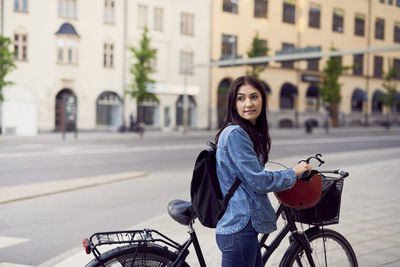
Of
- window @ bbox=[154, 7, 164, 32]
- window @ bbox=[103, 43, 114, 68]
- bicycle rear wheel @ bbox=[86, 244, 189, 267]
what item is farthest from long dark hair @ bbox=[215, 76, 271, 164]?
window @ bbox=[154, 7, 164, 32]

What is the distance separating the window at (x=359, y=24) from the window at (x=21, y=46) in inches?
1271

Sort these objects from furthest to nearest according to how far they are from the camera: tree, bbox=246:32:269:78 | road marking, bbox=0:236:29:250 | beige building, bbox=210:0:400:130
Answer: beige building, bbox=210:0:400:130
tree, bbox=246:32:269:78
road marking, bbox=0:236:29:250

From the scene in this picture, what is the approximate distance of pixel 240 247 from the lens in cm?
271

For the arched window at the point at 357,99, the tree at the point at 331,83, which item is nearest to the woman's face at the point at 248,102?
the tree at the point at 331,83

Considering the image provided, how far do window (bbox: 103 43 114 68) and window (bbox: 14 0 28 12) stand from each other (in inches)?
232

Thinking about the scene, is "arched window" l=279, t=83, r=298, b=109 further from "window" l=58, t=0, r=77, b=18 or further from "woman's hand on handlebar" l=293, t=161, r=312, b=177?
"woman's hand on handlebar" l=293, t=161, r=312, b=177

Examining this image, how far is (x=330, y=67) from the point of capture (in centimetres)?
4347

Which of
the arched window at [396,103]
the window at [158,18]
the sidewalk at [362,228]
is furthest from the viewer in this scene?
the arched window at [396,103]

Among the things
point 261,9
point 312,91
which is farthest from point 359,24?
point 261,9

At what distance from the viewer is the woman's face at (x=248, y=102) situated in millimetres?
2861

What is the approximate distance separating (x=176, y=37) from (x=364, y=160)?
2413cm

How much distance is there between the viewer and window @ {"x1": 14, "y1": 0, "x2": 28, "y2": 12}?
99.4 feet

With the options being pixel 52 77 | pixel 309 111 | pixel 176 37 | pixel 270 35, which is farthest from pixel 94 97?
pixel 309 111

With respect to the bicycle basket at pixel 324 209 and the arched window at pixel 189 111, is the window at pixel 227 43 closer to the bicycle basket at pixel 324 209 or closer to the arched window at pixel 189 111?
the arched window at pixel 189 111
